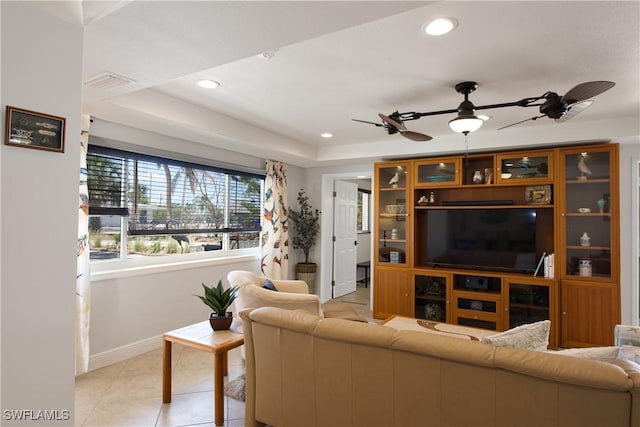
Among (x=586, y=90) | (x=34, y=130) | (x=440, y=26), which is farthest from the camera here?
(x=586, y=90)

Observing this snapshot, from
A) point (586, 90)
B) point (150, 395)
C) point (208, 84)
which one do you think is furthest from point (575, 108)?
point (150, 395)

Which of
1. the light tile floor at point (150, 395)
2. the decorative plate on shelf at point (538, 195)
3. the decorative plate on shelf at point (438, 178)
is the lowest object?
the light tile floor at point (150, 395)

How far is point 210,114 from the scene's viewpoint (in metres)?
3.62

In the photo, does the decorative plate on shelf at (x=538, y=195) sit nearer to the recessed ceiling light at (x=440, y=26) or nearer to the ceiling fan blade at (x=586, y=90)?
the ceiling fan blade at (x=586, y=90)

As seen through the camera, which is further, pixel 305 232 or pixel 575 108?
pixel 305 232

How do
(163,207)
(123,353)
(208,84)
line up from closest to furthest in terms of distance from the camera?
(208,84) → (123,353) → (163,207)

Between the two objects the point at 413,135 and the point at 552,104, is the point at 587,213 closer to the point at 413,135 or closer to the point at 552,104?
the point at 552,104

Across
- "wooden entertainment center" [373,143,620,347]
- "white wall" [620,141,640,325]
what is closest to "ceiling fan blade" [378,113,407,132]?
"wooden entertainment center" [373,143,620,347]

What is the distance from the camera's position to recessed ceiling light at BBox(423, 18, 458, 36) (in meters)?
1.93

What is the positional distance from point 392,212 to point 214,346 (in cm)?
332

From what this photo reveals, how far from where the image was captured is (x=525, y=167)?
13.8ft

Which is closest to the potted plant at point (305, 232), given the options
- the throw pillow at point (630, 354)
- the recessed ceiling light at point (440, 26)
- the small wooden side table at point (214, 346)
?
the small wooden side table at point (214, 346)

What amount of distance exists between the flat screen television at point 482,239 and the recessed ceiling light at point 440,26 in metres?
2.97

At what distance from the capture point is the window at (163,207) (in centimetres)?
334
